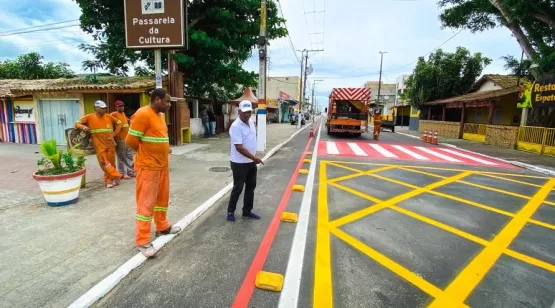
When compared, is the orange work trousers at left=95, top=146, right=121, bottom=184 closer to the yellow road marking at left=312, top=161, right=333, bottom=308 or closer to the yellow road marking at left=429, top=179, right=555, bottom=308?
the yellow road marking at left=312, top=161, right=333, bottom=308

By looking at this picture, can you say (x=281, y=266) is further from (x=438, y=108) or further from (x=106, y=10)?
(x=438, y=108)

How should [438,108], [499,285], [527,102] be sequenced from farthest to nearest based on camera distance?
[438,108] < [527,102] < [499,285]

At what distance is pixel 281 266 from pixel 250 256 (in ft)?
1.39

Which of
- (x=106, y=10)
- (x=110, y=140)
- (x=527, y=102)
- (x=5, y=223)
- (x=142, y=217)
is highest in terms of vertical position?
(x=106, y=10)

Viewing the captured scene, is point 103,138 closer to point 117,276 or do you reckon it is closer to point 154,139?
point 154,139

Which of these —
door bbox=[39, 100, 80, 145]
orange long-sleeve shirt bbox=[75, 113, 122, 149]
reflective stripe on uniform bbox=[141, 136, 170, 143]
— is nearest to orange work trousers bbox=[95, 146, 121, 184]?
orange long-sleeve shirt bbox=[75, 113, 122, 149]

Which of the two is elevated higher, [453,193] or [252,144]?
[252,144]

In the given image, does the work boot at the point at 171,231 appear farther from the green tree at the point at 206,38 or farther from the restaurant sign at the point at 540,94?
the restaurant sign at the point at 540,94

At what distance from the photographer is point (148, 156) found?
3.34 m

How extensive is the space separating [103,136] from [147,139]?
369 centimetres

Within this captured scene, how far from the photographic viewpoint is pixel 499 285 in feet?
9.73

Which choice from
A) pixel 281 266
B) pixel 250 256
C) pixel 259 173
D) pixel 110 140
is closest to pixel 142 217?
pixel 250 256

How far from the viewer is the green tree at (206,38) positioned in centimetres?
1240

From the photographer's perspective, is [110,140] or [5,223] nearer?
[5,223]
